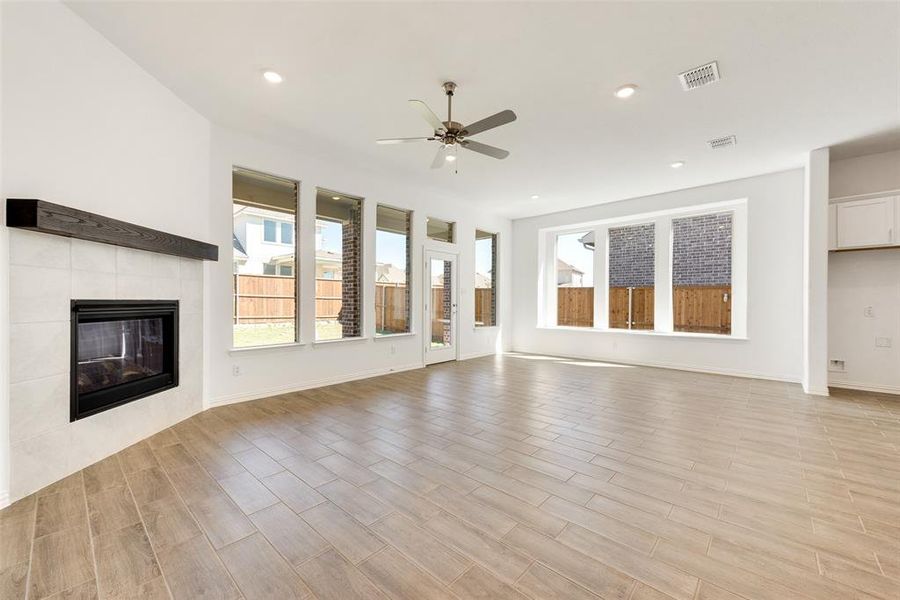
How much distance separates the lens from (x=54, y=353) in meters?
2.39

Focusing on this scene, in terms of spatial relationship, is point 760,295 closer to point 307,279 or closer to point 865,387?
point 865,387

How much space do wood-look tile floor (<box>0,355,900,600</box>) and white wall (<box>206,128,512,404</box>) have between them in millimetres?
839

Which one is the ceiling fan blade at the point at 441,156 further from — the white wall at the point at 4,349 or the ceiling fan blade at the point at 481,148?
the white wall at the point at 4,349

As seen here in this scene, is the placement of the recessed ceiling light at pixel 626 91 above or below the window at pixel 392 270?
above

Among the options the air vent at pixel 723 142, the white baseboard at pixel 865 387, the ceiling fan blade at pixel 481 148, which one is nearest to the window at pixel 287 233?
the ceiling fan blade at pixel 481 148

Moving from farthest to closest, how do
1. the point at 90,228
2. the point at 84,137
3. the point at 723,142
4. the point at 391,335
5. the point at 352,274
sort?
1. the point at 391,335
2. the point at 352,274
3. the point at 723,142
4. the point at 84,137
5. the point at 90,228

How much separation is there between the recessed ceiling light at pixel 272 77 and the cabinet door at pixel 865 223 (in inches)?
255

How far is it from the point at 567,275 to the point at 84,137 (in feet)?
24.2

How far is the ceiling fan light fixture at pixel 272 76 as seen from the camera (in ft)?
9.93

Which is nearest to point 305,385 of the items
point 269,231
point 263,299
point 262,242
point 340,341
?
point 340,341

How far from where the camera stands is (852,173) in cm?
479

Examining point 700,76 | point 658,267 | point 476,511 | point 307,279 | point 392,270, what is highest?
point 700,76

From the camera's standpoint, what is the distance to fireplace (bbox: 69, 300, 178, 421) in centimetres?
262

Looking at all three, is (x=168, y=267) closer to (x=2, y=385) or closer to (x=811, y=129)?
(x=2, y=385)
